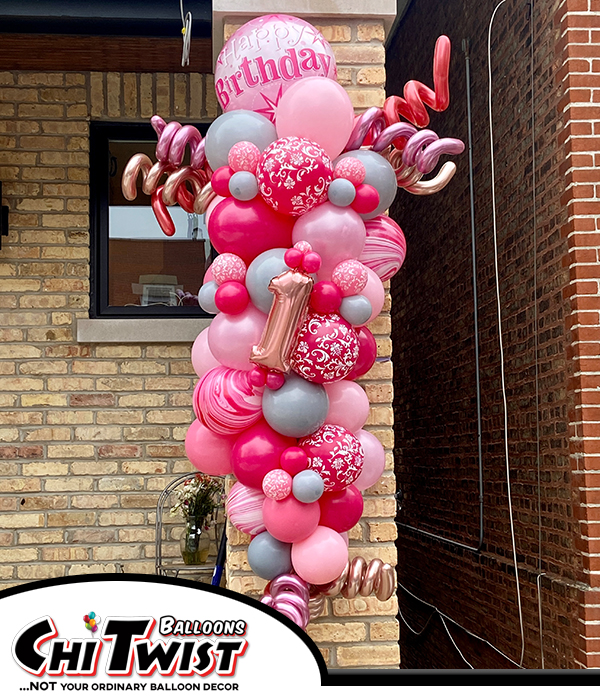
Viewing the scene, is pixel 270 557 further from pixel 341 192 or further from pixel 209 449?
pixel 341 192

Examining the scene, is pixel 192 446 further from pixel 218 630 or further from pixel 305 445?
pixel 218 630

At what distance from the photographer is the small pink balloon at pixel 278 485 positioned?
6.75 ft

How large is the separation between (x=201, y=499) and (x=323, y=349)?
5.27 feet

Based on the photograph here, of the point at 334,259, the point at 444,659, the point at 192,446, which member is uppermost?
the point at 334,259

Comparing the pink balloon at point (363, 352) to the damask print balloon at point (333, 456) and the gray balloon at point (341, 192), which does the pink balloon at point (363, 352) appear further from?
the gray balloon at point (341, 192)

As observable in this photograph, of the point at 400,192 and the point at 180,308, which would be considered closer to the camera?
the point at 180,308

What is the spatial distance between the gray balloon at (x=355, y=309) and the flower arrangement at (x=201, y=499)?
1.54 meters

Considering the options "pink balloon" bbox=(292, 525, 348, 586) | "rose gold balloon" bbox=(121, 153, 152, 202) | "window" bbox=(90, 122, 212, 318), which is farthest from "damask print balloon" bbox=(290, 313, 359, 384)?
"window" bbox=(90, 122, 212, 318)

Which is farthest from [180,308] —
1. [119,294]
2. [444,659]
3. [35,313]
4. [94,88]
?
[444,659]

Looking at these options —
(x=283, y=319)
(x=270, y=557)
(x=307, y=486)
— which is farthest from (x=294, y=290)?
(x=270, y=557)

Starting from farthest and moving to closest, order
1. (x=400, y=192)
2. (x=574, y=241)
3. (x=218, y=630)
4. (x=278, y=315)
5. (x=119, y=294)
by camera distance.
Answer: (x=400, y=192) → (x=119, y=294) → (x=574, y=241) → (x=278, y=315) → (x=218, y=630)

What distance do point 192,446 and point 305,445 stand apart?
364 millimetres

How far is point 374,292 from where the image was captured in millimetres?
2234

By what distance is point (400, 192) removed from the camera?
22.3ft
